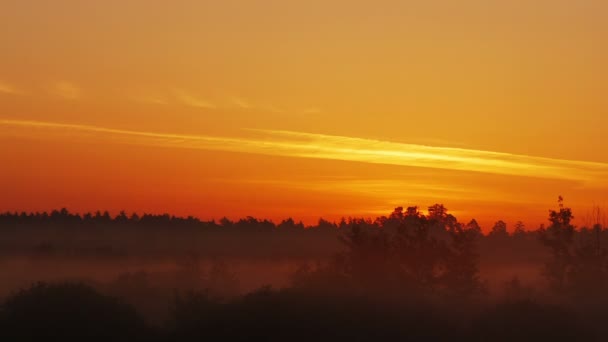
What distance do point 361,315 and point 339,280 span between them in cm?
2651

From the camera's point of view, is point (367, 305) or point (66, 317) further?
point (367, 305)

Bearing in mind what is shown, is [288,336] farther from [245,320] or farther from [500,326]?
[500,326]

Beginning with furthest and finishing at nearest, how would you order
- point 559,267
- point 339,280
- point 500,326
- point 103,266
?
point 103,266
point 559,267
point 339,280
point 500,326

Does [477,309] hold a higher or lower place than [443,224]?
lower

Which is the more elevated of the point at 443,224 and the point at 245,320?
the point at 443,224

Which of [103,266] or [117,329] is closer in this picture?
[117,329]

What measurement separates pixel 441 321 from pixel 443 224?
45.6 meters

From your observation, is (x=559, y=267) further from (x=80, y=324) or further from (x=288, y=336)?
(x=80, y=324)

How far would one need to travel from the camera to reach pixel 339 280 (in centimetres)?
9900

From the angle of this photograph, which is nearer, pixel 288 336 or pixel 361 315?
pixel 288 336

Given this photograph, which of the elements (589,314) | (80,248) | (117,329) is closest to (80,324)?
(117,329)

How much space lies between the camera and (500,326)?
77250mm

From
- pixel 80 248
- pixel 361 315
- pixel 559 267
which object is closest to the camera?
pixel 361 315

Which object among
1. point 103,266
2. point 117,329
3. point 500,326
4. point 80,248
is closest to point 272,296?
point 117,329
